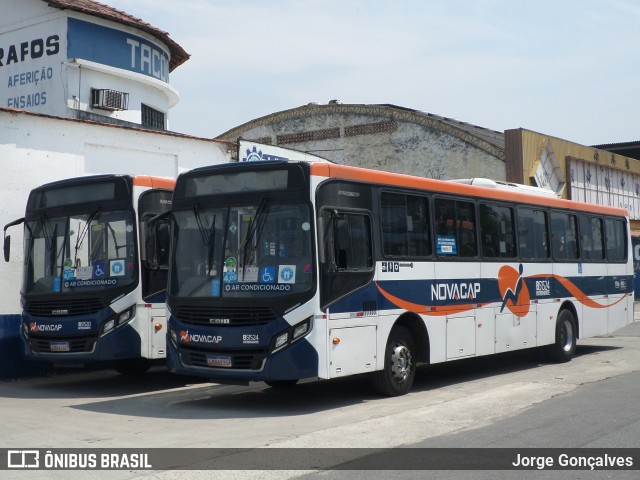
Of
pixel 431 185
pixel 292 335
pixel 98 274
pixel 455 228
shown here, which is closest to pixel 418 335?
pixel 455 228

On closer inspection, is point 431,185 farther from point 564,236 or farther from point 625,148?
point 625,148

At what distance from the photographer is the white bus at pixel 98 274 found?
13.0 m

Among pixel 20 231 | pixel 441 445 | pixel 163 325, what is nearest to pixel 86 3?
pixel 20 231

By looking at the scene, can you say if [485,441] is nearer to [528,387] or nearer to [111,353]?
[528,387]

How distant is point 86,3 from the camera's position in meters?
22.7

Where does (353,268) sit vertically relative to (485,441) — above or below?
above

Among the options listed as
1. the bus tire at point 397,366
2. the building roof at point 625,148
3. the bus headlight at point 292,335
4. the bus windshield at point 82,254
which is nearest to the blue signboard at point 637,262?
the building roof at point 625,148

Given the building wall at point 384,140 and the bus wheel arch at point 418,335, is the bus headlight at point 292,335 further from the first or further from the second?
the building wall at point 384,140

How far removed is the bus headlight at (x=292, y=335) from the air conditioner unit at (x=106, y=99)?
13.0m

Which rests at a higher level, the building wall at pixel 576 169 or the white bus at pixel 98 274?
the building wall at pixel 576 169

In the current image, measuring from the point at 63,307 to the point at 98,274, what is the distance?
769 mm

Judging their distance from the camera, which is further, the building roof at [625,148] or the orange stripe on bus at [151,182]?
the building roof at [625,148]

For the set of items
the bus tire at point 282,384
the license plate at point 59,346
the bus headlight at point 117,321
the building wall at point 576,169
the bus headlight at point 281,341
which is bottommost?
the bus tire at point 282,384

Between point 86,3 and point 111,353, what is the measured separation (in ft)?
42.0
